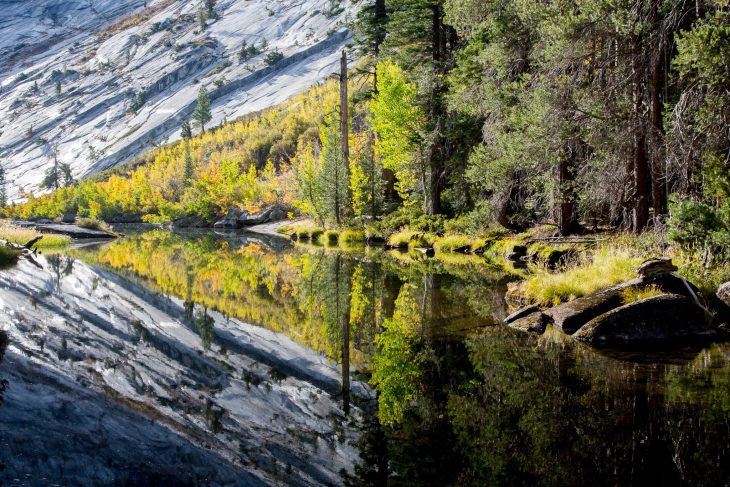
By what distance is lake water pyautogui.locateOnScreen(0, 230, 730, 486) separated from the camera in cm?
435

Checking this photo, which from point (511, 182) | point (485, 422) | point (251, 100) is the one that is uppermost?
point (485, 422)

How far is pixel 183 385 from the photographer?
20.8 ft

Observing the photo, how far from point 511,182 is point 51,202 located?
6804 cm

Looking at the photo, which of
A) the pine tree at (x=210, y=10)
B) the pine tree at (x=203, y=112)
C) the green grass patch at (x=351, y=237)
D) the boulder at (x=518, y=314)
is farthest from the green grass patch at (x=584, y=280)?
the pine tree at (x=210, y=10)

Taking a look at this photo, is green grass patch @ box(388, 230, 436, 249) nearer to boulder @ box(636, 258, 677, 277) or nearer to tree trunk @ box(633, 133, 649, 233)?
tree trunk @ box(633, 133, 649, 233)

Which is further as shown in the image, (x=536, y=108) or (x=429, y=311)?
(x=536, y=108)

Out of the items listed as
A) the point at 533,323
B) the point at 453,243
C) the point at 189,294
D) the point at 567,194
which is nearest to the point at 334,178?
the point at 453,243

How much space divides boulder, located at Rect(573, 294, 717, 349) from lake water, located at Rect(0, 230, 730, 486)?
1.76ft

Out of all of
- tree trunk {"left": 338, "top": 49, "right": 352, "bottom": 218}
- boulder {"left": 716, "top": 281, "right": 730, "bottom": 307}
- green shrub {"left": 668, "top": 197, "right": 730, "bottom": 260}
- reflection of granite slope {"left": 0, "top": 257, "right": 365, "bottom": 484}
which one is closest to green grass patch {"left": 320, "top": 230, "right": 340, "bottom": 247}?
tree trunk {"left": 338, "top": 49, "right": 352, "bottom": 218}

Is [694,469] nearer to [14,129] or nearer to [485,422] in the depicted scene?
[485,422]

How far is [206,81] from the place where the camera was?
110m

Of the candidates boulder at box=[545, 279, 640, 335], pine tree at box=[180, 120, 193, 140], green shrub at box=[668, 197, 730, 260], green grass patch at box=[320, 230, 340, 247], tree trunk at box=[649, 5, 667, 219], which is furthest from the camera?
pine tree at box=[180, 120, 193, 140]

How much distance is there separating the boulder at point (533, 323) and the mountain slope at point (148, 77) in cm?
8148

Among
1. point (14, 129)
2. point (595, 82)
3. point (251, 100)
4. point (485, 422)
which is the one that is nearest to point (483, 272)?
point (595, 82)
